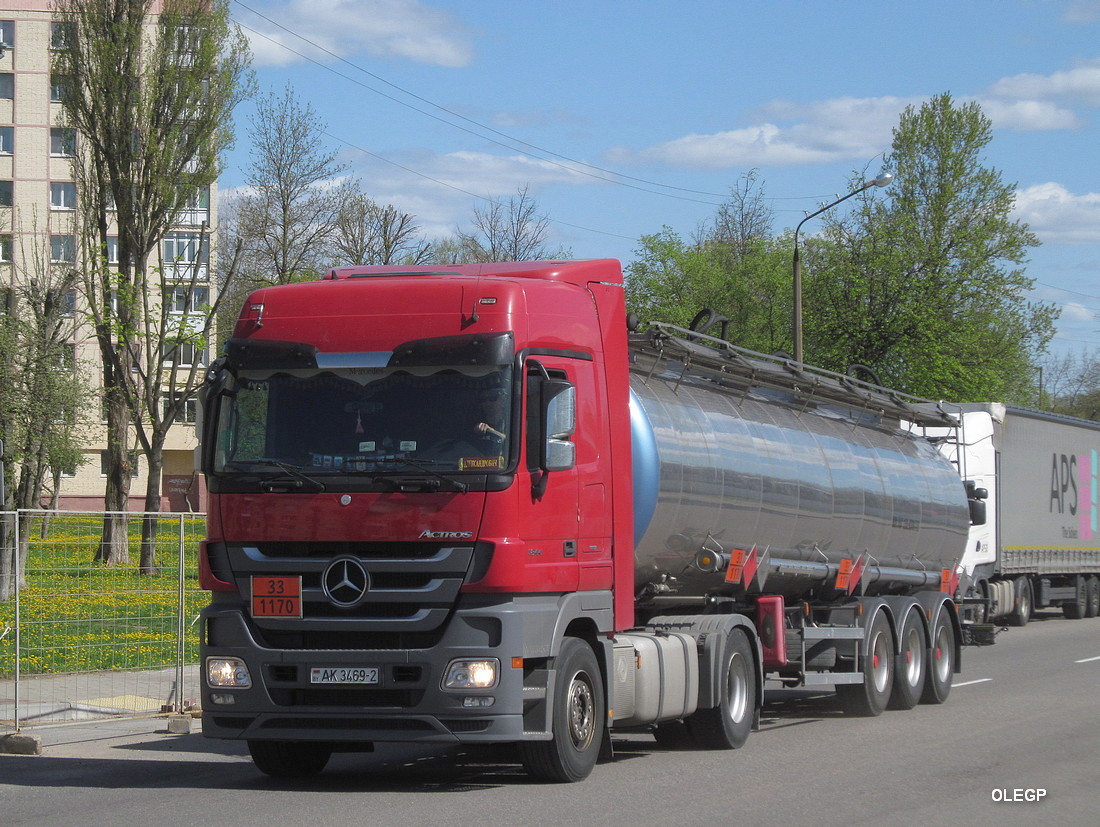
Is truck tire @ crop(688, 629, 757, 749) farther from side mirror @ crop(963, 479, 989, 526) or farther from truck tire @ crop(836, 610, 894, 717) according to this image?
side mirror @ crop(963, 479, 989, 526)

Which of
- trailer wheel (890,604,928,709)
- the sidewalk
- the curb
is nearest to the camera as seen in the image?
the curb

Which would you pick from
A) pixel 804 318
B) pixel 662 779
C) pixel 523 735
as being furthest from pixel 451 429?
pixel 804 318

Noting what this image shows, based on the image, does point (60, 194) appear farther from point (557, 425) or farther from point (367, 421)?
point (557, 425)

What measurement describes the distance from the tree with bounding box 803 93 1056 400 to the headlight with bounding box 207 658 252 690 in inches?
1463

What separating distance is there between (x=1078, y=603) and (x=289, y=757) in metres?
26.3

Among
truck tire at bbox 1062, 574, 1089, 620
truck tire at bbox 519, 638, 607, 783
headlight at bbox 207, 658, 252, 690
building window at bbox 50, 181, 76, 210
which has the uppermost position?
building window at bbox 50, 181, 76, 210

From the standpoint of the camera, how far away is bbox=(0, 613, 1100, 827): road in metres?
8.70

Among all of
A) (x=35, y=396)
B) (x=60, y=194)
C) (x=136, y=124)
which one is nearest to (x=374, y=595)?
(x=35, y=396)

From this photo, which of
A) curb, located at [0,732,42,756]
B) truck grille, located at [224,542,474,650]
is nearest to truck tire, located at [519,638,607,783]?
truck grille, located at [224,542,474,650]

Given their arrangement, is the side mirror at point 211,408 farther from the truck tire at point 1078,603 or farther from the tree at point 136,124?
the truck tire at point 1078,603

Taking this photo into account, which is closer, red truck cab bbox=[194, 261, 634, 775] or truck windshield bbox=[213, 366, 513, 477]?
red truck cab bbox=[194, 261, 634, 775]

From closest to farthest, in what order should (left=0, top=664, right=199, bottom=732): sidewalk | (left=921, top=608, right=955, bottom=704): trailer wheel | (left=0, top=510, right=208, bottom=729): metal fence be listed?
1. (left=0, top=510, right=208, bottom=729): metal fence
2. (left=0, top=664, right=199, bottom=732): sidewalk
3. (left=921, top=608, right=955, bottom=704): trailer wheel

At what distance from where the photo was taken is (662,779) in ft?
33.3

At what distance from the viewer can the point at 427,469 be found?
30.2ft
